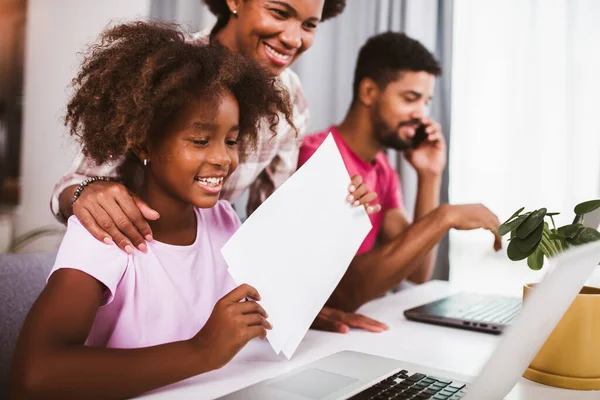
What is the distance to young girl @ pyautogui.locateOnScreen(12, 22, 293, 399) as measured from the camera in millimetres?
601

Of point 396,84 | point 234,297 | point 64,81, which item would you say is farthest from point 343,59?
point 234,297

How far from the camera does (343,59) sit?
1.94 m

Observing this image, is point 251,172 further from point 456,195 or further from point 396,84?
point 456,195

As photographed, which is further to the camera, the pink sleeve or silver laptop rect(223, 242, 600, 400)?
the pink sleeve

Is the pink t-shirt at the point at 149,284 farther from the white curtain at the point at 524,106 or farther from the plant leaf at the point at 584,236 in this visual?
the white curtain at the point at 524,106

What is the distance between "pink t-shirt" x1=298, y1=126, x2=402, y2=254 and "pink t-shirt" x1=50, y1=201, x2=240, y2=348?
691 mm

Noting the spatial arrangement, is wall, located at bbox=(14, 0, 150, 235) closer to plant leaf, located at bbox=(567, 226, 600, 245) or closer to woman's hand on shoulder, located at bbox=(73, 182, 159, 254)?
woman's hand on shoulder, located at bbox=(73, 182, 159, 254)

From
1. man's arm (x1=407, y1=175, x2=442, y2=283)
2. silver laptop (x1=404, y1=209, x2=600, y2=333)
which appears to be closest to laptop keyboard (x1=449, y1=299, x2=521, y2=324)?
silver laptop (x1=404, y1=209, x2=600, y2=333)

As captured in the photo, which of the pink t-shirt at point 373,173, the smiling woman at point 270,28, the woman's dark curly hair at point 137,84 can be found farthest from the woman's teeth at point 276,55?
the woman's dark curly hair at point 137,84

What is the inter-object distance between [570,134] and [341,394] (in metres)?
1.60

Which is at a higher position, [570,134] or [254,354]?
[570,134]

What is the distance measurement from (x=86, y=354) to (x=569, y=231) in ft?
1.99

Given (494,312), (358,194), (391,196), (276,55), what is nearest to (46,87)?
(276,55)

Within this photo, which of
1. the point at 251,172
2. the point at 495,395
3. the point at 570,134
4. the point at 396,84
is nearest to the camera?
the point at 495,395
